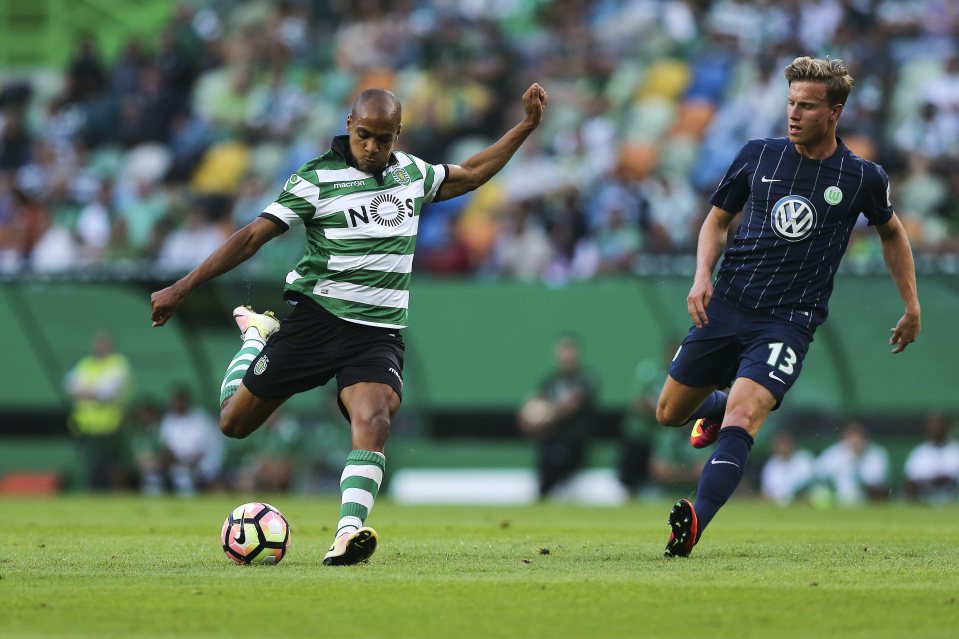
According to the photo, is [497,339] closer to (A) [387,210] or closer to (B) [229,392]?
(B) [229,392]

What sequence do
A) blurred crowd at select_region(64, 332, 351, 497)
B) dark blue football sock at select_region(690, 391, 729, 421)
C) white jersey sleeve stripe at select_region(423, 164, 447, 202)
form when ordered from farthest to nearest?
blurred crowd at select_region(64, 332, 351, 497)
dark blue football sock at select_region(690, 391, 729, 421)
white jersey sleeve stripe at select_region(423, 164, 447, 202)

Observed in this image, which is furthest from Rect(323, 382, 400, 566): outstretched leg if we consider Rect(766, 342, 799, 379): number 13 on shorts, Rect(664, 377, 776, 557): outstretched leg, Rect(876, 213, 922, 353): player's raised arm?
Rect(876, 213, 922, 353): player's raised arm

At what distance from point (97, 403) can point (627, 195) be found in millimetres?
7675

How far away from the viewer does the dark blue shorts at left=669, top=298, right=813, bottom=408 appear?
9.11 meters

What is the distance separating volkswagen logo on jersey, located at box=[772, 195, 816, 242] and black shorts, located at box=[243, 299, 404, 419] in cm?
243

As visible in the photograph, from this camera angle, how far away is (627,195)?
68.8 feet

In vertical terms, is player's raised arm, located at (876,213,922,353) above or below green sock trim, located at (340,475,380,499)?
above

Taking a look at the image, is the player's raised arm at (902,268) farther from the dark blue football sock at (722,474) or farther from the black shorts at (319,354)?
the black shorts at (319,354)

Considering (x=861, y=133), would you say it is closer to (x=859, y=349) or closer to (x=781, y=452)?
(x=859, y=349)

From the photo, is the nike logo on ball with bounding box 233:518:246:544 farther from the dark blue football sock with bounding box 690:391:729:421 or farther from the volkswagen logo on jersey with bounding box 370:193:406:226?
the dark blue football sock with bounding box 690:391:729:421

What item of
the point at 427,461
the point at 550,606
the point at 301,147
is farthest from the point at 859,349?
the point at 550,606

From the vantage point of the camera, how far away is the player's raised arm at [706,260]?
9.20m

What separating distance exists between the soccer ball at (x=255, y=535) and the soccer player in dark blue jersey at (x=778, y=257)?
2.24 metres

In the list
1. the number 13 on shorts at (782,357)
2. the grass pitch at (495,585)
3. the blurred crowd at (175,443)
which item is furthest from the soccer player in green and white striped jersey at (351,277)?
the blurred crowd at (175,443)
